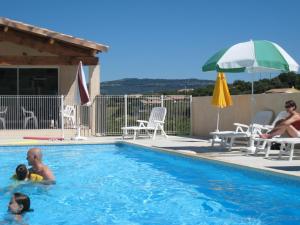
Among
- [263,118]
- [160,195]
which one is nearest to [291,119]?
[263,118]

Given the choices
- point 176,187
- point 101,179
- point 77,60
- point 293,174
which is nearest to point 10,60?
point 77,60

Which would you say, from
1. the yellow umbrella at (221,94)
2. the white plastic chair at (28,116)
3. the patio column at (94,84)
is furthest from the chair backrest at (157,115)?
the white plastic chair at (28,116)

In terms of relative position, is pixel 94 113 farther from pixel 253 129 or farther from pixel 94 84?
pixel 253 129

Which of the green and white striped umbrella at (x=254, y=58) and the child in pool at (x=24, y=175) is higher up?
the green and white striped umbrella at (x=254, y=58)

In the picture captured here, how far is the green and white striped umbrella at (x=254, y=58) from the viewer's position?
1020 centimetres

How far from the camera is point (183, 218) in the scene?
607 cm

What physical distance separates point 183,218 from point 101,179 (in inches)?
132

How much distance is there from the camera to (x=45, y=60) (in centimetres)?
1750

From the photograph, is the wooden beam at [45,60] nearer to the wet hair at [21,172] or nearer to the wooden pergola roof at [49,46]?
the wooden pergola roof at [49,46]

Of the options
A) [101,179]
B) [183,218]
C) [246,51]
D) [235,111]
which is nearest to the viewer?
[183,218]

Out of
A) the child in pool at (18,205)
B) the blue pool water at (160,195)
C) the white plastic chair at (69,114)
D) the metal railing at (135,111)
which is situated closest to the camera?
the child in pool at (18,205)

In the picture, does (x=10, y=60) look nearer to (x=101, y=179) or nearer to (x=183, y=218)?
(x=101, y=179)

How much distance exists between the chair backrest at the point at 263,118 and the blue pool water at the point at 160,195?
263 centimetres

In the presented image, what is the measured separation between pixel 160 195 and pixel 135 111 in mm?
10772
